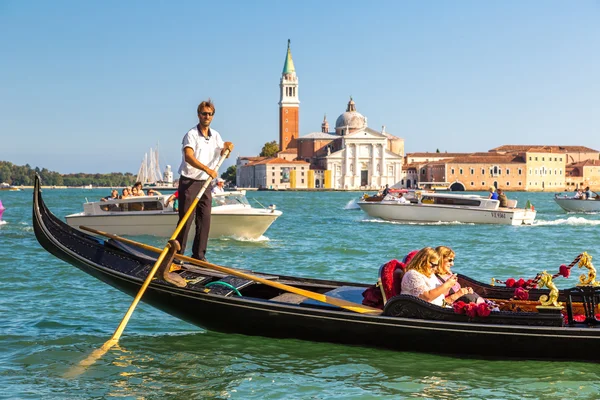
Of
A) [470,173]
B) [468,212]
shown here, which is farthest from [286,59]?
[468,212]

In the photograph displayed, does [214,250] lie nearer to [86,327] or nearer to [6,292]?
[6,292]

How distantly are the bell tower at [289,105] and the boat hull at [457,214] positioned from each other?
77.9 m

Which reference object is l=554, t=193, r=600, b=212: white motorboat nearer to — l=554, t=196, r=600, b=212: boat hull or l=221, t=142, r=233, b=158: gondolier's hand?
l=554, t=196, r=600, b=212: boat hull

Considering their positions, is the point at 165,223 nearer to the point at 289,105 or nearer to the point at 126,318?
the point at 126,318

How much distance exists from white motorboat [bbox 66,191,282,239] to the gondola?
29.1 ft

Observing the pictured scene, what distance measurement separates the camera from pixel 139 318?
23.2ft

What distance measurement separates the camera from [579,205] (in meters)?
30.6

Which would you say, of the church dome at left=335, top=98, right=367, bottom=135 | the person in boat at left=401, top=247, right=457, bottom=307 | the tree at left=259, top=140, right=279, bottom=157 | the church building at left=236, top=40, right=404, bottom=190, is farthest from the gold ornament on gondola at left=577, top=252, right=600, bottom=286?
the tree at left=259, top=140, right=279, bottom=157

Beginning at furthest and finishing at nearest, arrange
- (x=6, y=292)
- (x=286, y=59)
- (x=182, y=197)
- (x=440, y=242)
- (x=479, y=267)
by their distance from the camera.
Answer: (x=286, y=59) < (x=440, y=242) < (x=479, y=267) < (x=6, y=292) < (x=182, y=197)

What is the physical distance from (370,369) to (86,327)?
2582mm

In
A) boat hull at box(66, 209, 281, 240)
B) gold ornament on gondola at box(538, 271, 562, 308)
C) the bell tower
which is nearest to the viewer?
gold ornament on gondola at box(538, 271, 562, 308)

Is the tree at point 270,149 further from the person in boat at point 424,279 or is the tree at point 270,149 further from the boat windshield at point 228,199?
the person in boat at point 424,279

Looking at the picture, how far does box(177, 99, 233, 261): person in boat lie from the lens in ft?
20.1

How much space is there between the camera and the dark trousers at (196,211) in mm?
6289
